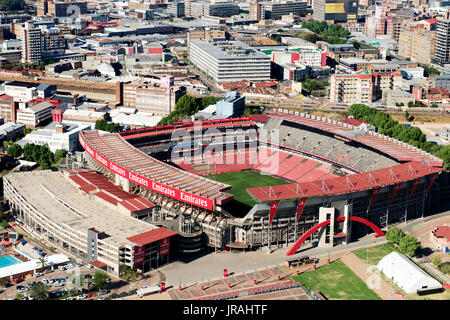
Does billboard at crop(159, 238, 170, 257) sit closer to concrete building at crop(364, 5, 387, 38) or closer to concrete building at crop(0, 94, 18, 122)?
concrete building at crop(0, 94, 18, 122)

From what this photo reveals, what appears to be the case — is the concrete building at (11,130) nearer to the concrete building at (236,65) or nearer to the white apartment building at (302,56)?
the concrete building at (236,65)

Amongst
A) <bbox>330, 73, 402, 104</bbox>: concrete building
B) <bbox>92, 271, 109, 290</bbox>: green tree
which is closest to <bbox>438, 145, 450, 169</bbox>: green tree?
<bbox>330, 73, 402, 104</bbox>: concrete building

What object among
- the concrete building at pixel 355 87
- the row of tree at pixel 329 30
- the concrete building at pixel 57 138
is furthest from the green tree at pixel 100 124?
the row of tree at pixel 329 30

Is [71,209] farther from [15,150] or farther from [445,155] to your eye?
[445,155]

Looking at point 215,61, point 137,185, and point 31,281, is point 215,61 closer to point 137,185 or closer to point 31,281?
point 137,185

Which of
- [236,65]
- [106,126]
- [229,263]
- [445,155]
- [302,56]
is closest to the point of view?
[229,263]

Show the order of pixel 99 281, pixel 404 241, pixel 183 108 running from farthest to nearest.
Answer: pixel 183 108 < pixel 404 241 < pixel 99 281

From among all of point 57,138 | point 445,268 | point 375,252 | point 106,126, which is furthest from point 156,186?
point 106,126
